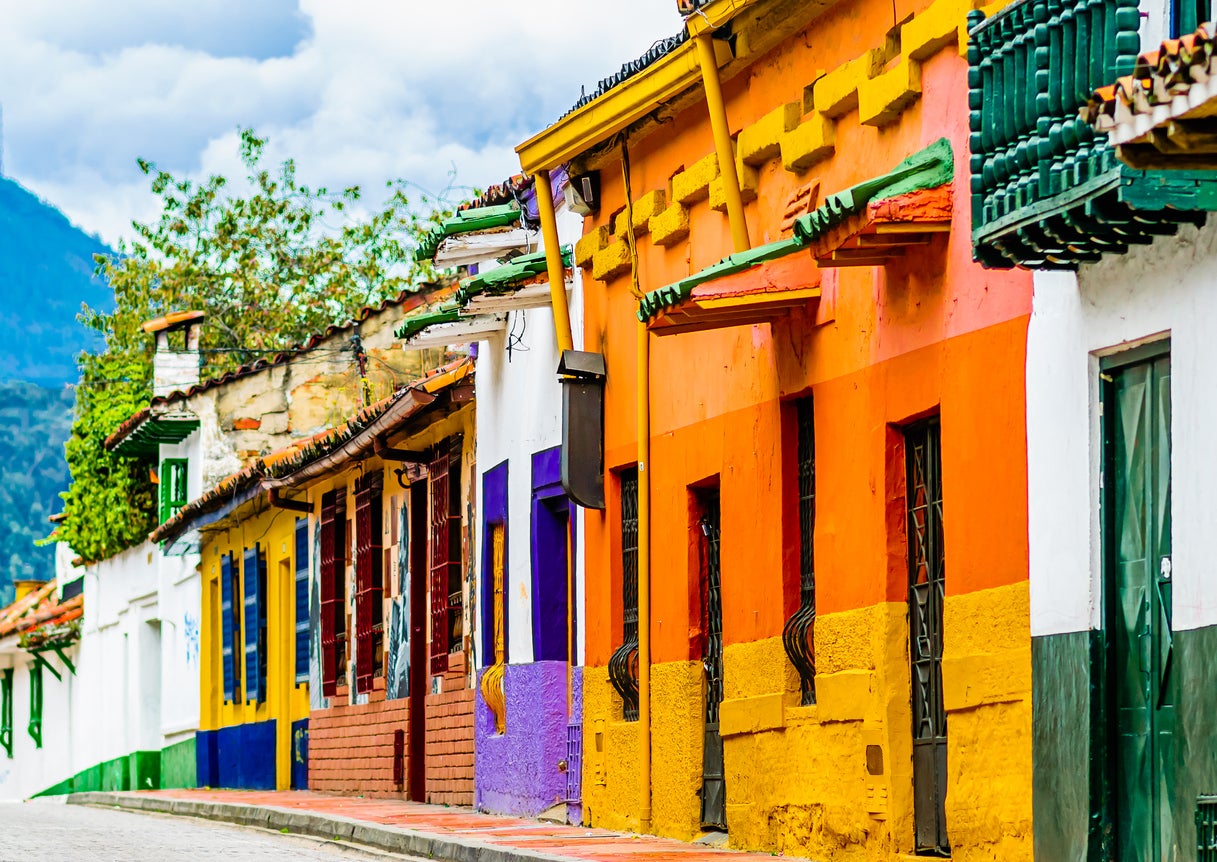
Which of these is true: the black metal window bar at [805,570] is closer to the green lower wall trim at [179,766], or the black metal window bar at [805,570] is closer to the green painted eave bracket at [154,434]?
the green painted eave bracket at [154,434]

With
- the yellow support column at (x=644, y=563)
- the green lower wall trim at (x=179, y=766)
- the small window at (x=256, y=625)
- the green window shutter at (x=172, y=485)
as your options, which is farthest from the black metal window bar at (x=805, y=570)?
the green window shutter at (x=172, y=485)

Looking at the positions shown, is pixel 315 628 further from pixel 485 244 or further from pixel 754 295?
pixel 754 295

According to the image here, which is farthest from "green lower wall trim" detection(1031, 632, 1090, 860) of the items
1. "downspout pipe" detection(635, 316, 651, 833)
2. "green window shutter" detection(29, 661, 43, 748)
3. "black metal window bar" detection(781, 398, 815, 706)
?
"green window shutter" detection(29, 661, 43, 748)

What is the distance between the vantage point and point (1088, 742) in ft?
29.5

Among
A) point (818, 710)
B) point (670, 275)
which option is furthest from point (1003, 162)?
point (670, 275)

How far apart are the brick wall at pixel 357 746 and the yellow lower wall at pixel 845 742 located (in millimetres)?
6070

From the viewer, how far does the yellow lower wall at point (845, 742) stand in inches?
386

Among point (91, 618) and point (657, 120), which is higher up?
point (657, 120)

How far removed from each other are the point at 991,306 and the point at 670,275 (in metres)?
4.58

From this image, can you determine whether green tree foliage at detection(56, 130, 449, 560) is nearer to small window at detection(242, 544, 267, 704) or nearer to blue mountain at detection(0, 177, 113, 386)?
small window at detection(242, 544, 267, 704)

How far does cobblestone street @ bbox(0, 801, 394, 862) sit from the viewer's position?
44.9ft

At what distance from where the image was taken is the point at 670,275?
14.4 metres

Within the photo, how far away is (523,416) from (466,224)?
1.65 meters

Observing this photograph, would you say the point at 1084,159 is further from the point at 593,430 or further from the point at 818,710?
the point at 593,430
